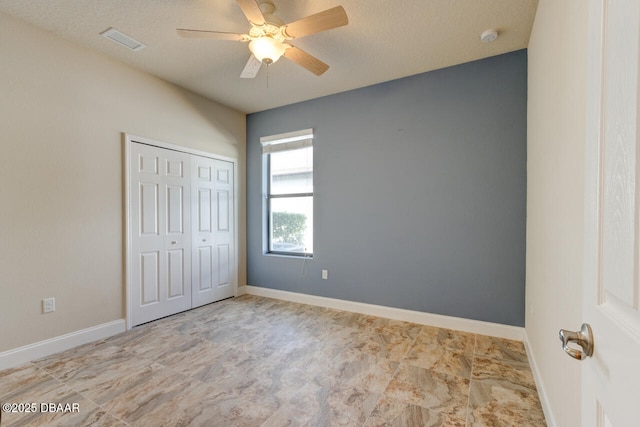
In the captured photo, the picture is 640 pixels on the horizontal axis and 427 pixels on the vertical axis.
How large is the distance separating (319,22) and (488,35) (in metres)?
1.60

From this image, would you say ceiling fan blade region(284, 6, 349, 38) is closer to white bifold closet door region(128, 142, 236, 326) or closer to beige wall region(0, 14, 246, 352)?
beige wall region(0, 14, 246, 352)

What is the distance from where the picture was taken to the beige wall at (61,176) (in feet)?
7.75

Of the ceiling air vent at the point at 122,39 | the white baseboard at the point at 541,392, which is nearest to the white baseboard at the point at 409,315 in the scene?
the white baseboard at the point at 541,392

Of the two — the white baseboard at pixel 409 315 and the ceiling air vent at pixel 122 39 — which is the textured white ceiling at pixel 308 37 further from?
the white baseboard at pixel 409 315

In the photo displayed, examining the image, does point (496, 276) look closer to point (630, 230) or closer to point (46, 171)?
point (630, 230)

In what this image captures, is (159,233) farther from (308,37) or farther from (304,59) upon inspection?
(308,37)

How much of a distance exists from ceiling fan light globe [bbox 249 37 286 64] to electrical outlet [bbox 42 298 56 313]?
2.77 meters

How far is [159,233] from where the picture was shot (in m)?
3.43

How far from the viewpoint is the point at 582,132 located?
1.14 m

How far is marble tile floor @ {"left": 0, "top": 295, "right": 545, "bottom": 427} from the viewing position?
179cm

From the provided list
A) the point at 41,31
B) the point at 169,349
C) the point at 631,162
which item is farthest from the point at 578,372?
the point at 41,31

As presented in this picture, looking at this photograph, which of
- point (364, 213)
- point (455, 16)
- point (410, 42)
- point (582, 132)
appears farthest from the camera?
point (364, 213)

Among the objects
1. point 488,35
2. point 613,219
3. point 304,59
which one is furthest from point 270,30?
point 613,219

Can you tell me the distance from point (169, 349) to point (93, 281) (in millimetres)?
1048
